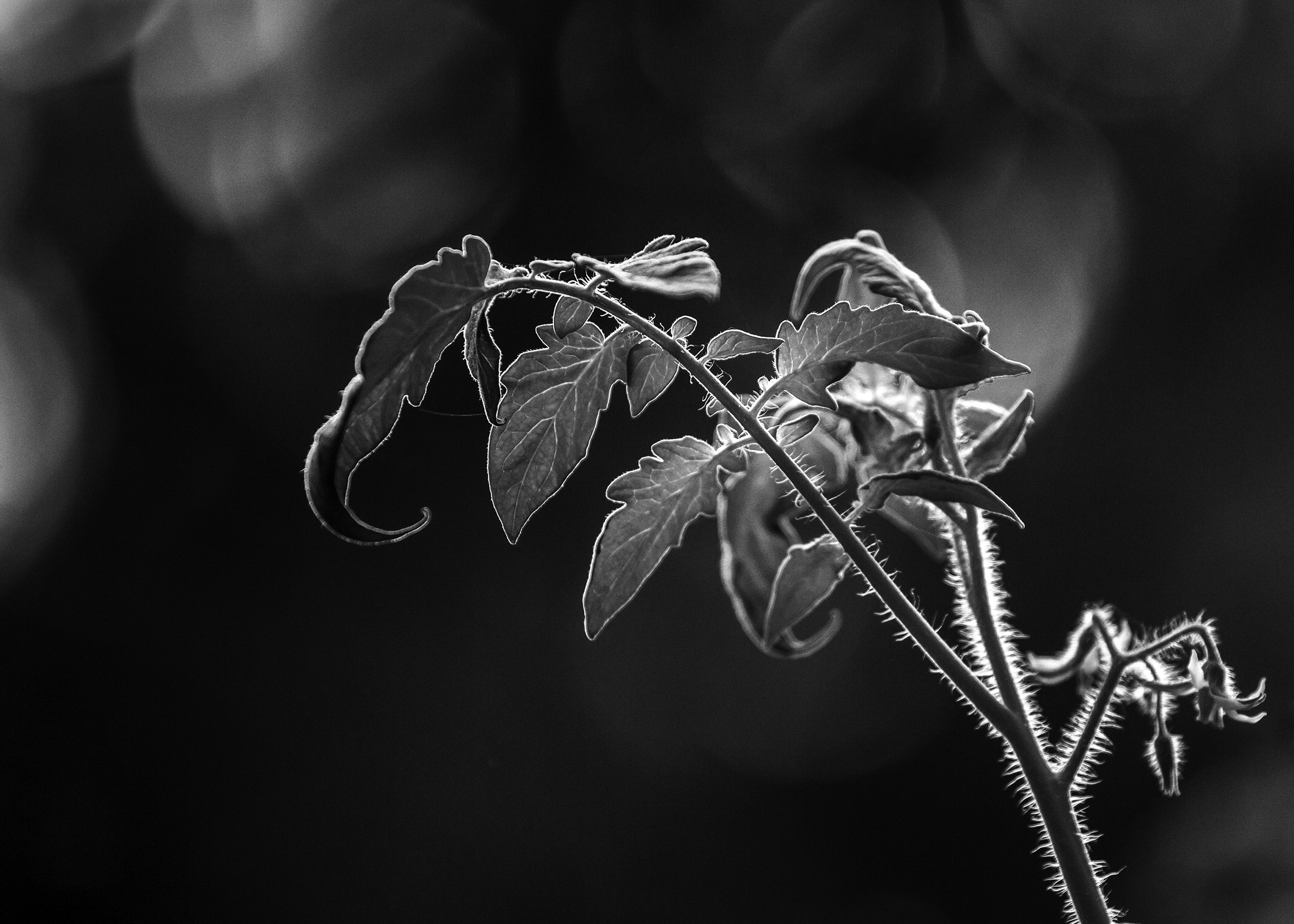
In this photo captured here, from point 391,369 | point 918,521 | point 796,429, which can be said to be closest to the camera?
point 391,369

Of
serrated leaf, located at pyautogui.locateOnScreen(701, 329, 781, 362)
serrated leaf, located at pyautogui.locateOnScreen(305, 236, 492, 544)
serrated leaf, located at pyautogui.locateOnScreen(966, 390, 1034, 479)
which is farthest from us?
serrated leaf, located at pyautogui.locateOnScreen(966, 390, 1034, 479)

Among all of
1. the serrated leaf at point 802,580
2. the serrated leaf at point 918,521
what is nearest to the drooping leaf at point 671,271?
the serrated leaf at point 802,580

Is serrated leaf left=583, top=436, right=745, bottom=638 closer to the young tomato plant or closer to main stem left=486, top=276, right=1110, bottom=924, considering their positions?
the young tomato plant

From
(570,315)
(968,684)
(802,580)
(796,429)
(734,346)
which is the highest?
(570,315)

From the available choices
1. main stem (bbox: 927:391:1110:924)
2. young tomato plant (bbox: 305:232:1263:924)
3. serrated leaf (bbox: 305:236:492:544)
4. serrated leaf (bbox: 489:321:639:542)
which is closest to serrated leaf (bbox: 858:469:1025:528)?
young tomato plant (bbox: 305:232:1263:924)

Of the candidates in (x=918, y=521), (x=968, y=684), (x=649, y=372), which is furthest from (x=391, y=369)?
(x=918, y=521)

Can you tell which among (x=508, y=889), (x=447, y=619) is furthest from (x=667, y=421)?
(x=508, y=889)

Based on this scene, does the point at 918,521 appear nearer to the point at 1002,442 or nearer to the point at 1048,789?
the point at 1002,442

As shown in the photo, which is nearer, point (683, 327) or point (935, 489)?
point (935, 489)

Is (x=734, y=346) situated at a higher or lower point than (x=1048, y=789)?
higher
